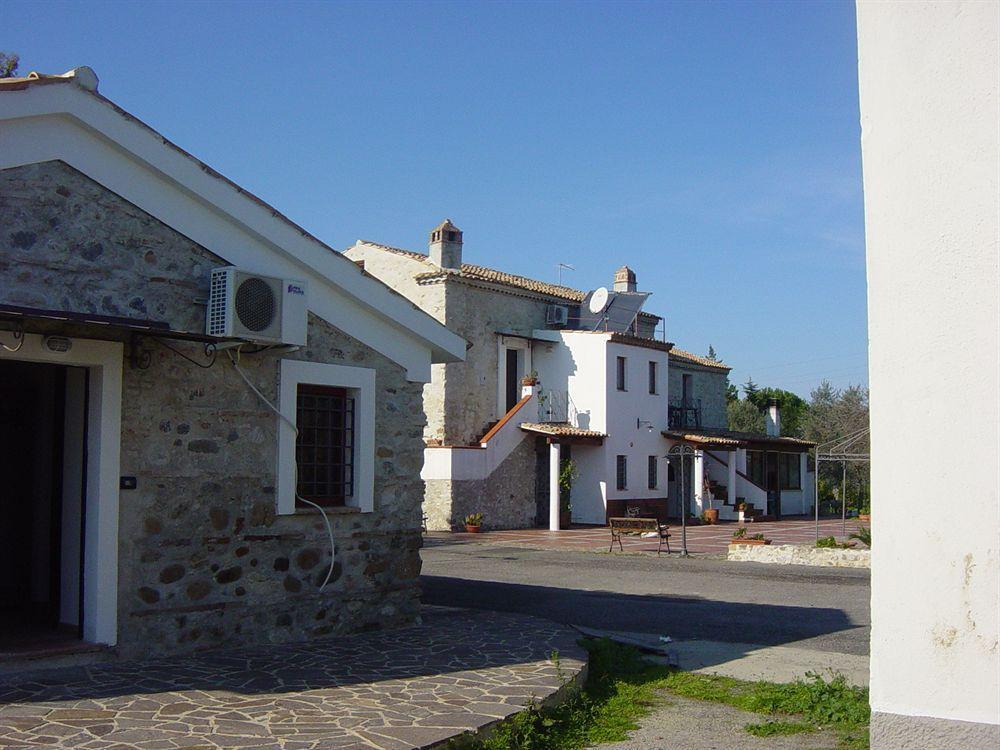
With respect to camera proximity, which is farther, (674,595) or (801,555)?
(801,555)

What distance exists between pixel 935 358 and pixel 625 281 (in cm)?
3583

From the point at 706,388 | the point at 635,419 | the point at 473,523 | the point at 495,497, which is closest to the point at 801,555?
the point at 473,523

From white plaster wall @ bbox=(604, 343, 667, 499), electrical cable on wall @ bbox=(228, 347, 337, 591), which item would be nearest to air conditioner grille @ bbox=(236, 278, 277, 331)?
electrical cable on wall @ bbox=(228, 347, 337, 591)

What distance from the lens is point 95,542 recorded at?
754cm

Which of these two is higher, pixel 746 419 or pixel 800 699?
pixel 746 419

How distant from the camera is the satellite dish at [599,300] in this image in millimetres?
34219

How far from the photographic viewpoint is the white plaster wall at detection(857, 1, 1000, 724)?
416cm

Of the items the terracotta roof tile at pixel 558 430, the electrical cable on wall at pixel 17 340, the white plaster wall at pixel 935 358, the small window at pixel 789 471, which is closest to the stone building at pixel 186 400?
the electrical cable on wall at pixel 17 340

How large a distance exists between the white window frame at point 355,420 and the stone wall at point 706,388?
3027cm

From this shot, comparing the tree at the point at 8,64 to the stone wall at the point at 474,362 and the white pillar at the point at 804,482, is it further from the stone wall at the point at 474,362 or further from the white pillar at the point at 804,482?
the white pillar at the point at 804,482

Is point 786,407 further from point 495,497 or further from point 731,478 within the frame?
point 495,497

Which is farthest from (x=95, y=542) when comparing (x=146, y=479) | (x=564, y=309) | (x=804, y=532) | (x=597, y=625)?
(x=564, y=309)

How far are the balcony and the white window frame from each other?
28.4 meters

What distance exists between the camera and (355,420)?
31.3ft
